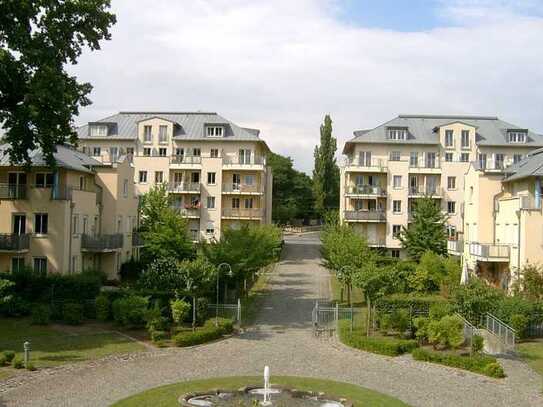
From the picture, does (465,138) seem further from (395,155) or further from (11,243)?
(11,243)

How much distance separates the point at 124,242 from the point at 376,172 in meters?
28.9

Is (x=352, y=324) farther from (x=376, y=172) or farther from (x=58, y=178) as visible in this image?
(x=376, y=172)

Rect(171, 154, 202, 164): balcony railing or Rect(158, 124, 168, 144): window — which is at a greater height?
Rect(158, 124, 168, 144): window

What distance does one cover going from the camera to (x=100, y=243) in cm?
4734

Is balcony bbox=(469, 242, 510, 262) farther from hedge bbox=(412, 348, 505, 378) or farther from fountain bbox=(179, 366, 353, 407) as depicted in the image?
fountain bbox=(179, 366, 353, 407)

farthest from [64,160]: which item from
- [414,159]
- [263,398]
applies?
[414,159]

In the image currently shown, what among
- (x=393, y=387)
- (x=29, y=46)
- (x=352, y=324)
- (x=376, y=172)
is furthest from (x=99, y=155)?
(x=393, y=387)

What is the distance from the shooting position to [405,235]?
58.5 metres

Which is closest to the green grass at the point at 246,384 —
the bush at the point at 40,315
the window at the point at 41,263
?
the bush at the point at 40,315

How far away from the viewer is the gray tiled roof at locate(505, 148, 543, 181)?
42750 mm

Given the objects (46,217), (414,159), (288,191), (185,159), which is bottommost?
(46,217)

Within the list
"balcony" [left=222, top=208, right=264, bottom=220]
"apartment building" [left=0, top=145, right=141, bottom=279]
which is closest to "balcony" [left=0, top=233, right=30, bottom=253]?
"apartment building" [left=0, top=145, right=141, bottom=279]

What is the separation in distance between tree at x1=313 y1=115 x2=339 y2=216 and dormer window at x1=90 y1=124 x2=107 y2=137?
1332 inches

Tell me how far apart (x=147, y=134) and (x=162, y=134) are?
5.42 feet
